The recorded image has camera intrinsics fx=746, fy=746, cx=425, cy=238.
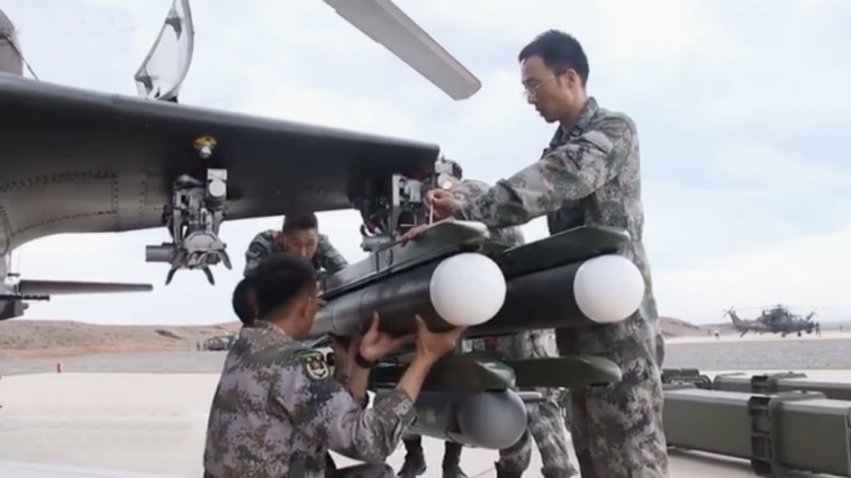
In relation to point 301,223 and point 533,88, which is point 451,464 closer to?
point 301,223

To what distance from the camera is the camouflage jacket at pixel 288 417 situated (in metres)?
1.74

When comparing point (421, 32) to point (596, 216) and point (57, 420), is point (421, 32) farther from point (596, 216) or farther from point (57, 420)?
point (57, 420)

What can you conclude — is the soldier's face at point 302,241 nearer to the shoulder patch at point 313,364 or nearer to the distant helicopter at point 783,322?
the shoulder patch at point 313,364

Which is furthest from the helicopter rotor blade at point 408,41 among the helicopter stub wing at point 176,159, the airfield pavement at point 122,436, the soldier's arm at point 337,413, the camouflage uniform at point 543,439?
the airfield pavement at point 122,436

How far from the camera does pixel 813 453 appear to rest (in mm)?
4121

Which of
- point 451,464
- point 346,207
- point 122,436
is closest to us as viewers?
point 346,207

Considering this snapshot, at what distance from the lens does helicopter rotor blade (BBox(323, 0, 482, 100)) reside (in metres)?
3.51

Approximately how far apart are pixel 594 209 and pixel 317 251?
6.85ft

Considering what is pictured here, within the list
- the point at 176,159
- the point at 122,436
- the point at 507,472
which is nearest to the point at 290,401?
the point at 176,159

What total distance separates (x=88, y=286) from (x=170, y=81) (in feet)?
12.7

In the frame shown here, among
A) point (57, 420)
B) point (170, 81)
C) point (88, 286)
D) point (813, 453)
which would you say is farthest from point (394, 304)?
point (57, 420)

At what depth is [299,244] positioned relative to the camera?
137 inches

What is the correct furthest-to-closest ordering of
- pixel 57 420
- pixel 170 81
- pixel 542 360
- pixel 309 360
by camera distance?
1. pixel 57 420
2. pixel 170 81
3. pixel 542 360
4. pixel 309 360

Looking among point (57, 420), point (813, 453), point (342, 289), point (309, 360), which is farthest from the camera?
point (57, 420)
